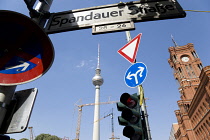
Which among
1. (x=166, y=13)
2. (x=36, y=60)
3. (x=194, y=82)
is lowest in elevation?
(x=36, y=60)

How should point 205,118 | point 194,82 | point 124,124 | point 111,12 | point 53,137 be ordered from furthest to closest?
point 53,137 < point 194,82 < point 205,118 < point 124,124 < point 111,12

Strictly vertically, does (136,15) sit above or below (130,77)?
above

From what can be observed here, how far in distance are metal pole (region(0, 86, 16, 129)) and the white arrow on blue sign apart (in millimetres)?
2442

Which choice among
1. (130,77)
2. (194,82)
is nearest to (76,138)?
(194,82)

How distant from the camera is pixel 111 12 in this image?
9.76ft

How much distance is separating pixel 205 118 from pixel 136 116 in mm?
36717

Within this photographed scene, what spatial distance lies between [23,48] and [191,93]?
164 ft

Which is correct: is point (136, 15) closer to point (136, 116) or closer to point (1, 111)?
point (136, 116)

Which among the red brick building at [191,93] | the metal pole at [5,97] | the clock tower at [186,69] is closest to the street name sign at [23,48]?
the metal pole at [5,97]

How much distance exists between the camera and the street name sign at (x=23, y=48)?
1806 millimetres

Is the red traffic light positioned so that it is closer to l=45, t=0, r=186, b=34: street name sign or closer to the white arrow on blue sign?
the white arrow on blue sign

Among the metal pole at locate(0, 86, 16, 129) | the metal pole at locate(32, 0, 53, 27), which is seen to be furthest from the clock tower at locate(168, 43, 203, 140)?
the metal pole at locate(0, 86, 16, 129)

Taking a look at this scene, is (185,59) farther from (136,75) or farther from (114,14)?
(114,14)

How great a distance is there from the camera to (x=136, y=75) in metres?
3.58
